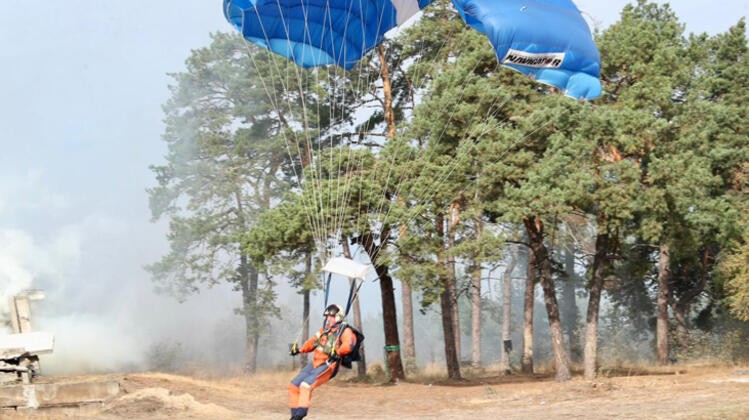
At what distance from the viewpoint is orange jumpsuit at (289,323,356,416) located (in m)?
12.0

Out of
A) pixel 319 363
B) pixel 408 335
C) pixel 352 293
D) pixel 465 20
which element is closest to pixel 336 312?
pixel 352 293

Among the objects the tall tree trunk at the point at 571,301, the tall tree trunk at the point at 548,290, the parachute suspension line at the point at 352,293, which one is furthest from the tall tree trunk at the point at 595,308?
the tall tree trunk at the point at 571,301

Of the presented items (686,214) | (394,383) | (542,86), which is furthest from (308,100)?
(686,214)

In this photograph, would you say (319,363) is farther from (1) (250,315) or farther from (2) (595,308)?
(1) (250,315)

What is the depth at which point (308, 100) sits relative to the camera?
37125 millimetres

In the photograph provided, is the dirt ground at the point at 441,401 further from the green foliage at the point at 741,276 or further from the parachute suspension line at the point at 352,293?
the parachute suspension line at the point at 352,293

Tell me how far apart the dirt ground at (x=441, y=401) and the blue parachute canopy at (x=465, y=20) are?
20.0 ft

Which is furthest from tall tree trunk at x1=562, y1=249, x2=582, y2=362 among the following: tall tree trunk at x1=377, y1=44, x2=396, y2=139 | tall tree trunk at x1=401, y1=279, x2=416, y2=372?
tall tree trunk at x1=377, y1=44, x2=396, y2=139

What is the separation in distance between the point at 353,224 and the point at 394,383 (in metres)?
5.30

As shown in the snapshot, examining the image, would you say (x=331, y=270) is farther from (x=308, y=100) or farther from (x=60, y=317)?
(x=60, y=317)

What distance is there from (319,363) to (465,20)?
7470mm

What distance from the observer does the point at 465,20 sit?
53.0 feet

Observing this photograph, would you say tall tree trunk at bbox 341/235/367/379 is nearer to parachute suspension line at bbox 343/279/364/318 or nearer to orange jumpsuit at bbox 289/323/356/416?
parachute suspension line at bbox 343/279/364/318

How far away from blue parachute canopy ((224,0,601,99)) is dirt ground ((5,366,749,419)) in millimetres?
6084
